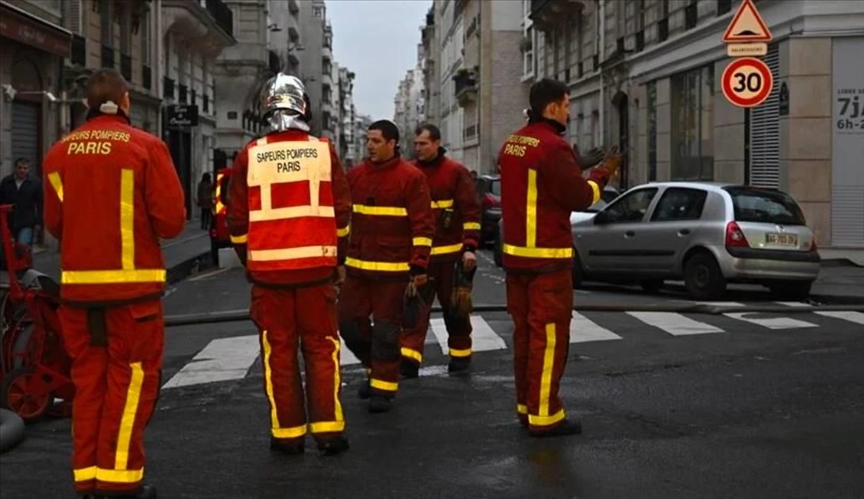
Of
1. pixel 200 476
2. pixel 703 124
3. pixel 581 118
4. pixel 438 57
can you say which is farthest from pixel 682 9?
pixel 438 57

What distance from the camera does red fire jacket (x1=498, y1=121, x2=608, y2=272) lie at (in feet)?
21.8

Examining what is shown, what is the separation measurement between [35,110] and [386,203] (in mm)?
18386

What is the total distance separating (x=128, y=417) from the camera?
17.3 ft

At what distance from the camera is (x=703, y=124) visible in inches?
1033

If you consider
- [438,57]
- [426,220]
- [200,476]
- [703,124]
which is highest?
[438,57]

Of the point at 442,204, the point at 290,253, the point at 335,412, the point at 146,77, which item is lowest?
the point at 335,412

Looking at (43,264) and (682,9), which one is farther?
(682,9)

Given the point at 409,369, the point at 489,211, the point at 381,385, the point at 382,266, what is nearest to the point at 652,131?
the point at 489,211

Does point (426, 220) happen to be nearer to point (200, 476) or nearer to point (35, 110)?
point (200, 476)

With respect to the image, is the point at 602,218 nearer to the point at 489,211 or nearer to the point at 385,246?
the point at 489,211

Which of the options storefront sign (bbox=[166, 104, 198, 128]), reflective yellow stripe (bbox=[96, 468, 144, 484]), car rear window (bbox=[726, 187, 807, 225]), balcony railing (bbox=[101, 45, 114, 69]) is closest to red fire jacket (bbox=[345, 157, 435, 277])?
reflective yellow stripe (bbox=[96, 468, 144, 484])

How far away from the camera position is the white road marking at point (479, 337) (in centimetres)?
1027

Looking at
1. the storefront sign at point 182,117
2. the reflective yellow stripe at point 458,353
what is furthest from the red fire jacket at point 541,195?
the storefront sign at point 182,117

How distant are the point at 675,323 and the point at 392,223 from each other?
494 centimetres
